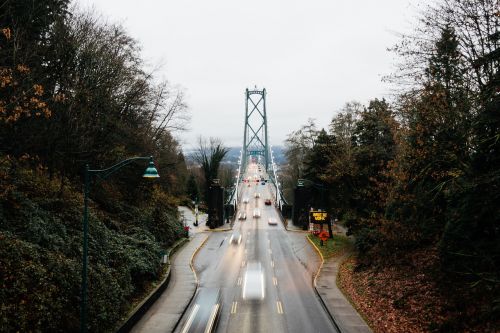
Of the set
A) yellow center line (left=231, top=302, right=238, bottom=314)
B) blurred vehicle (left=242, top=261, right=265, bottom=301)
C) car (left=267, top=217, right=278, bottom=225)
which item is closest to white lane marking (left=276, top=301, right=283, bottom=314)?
blurred vehicle (left=242, top=261, right=265, bottom=301)

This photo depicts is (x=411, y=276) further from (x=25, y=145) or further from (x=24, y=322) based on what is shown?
(x=25, y=145)

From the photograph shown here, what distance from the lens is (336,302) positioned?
63.7ft

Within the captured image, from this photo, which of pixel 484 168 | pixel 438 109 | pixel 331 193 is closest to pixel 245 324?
pixel 484 168

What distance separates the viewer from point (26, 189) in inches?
668

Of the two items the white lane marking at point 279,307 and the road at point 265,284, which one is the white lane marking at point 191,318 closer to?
the road at point 265,284

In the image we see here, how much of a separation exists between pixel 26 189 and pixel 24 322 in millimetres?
8534

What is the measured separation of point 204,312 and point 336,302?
656 cm

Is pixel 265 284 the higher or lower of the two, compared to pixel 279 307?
higher

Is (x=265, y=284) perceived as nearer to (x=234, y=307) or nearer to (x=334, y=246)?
(x=234, y=307)

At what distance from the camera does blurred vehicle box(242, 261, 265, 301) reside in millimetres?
21047

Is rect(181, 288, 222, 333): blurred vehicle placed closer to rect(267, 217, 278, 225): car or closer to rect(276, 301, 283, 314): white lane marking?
rect(276, 301, 283, 314): white lane marking

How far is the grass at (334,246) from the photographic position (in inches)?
1278

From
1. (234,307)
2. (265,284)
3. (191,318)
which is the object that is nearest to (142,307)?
(191,318)

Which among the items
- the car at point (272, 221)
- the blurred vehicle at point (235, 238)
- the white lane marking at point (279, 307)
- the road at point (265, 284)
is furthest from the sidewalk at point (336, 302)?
the car at point (272, 221)
